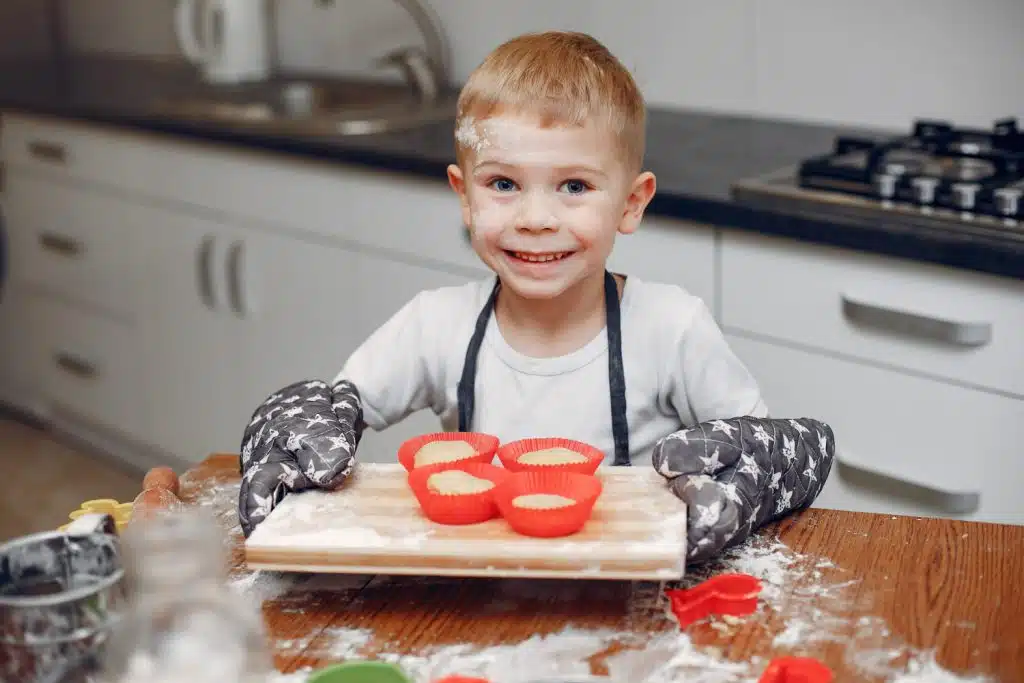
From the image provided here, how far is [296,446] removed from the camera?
1.03m

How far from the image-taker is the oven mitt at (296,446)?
994mm

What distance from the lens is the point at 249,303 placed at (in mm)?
2643

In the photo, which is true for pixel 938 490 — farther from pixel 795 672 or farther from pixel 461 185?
pixel 795 672

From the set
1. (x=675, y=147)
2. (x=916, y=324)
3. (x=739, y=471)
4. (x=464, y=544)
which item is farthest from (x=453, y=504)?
(x=675, y=147)

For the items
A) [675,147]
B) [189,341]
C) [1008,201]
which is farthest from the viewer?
[189,341]

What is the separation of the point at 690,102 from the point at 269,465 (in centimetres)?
175

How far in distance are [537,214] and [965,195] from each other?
0.81 metres

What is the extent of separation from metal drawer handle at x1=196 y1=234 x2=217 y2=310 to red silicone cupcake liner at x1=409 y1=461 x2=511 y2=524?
1.82 m

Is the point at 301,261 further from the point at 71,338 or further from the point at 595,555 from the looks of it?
the point at 595,555

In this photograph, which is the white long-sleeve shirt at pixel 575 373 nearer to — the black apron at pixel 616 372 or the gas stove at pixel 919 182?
the black apron at pixel 616 372

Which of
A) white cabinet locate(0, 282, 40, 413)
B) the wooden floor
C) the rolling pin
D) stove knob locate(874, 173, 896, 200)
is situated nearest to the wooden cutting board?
the rolling pin

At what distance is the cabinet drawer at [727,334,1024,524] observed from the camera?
5.56 feet

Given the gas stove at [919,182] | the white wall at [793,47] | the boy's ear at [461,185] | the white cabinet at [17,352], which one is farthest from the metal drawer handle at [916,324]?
the white cabinet at [17,352]

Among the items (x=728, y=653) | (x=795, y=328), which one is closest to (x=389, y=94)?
(x=795, y=328)
